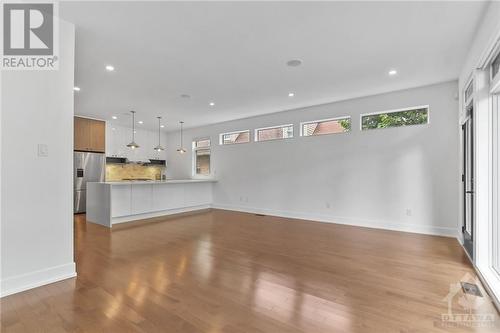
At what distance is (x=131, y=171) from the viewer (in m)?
8.79

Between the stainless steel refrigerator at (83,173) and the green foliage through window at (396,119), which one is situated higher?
the green foliage through window at (396,119)

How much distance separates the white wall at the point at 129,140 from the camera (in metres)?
7.81

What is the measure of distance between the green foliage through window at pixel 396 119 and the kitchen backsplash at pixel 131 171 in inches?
307

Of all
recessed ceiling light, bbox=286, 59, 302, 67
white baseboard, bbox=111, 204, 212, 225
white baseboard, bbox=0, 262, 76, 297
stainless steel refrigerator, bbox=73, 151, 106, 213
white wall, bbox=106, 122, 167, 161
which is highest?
recessed ceiling light, bbox=286, 59, 302, 67

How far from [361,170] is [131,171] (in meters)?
7.78

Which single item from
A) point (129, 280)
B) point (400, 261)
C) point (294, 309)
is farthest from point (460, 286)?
point (129, 280)

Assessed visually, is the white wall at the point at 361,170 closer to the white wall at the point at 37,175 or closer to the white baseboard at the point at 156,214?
the white baseboard at the point at 156,214

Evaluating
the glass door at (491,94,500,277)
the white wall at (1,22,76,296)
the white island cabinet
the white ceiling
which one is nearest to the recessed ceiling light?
the white ceiling

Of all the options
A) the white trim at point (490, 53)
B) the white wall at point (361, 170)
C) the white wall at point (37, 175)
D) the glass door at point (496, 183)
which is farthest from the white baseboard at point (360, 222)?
the white wall at point (37, 175)

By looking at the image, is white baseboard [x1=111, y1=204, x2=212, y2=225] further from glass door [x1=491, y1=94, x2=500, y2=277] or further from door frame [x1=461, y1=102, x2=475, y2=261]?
glass door [x1=491, y1=94, x2=500, y2=277]

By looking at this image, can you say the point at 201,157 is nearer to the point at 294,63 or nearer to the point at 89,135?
the point at 89,135

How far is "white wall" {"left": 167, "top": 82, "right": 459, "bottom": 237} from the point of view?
4391mm

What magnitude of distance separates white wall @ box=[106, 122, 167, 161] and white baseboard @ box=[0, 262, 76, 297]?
603 centimetres

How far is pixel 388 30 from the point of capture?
276cm
